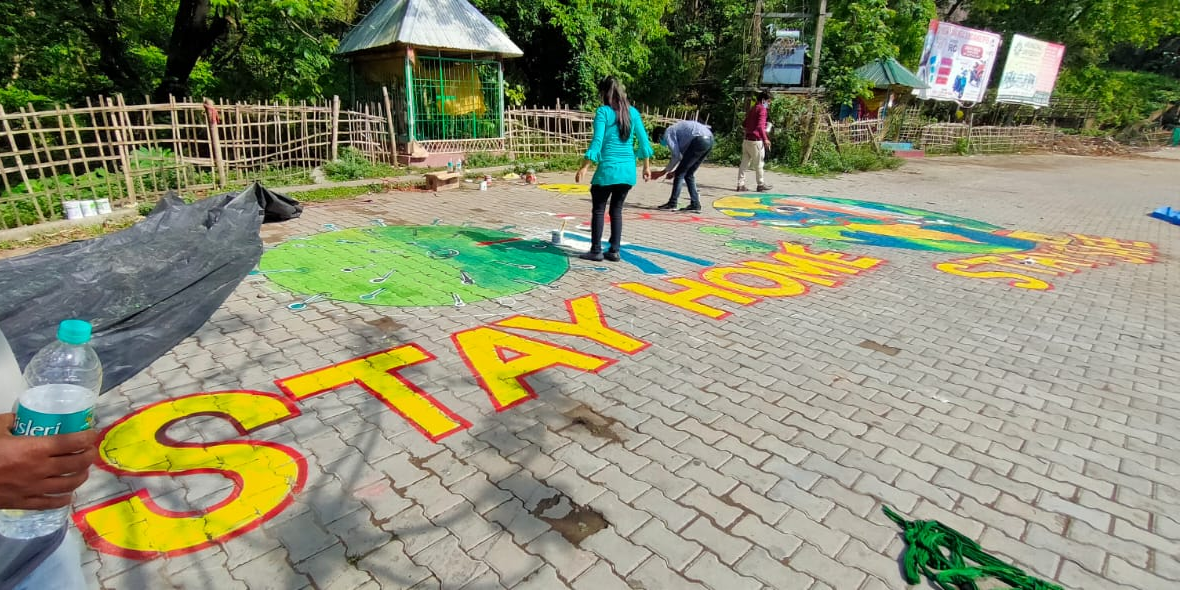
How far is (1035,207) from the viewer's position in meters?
11.5

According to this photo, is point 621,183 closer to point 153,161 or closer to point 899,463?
point 899,463

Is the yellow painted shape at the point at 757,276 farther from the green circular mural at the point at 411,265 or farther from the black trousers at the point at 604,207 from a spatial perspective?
the green circular mural at the point at 411,265

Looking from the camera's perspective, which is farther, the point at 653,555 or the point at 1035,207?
the point at 1035,207

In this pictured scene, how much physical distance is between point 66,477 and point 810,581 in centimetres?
220

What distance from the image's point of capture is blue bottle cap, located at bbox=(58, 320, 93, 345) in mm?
1309

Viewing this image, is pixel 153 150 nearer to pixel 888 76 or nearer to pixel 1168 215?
pixel 1168 215

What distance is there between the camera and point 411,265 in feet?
19.2

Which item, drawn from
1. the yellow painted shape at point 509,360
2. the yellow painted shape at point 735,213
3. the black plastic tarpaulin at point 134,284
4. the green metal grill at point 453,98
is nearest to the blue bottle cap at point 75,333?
the yellow painted shape at point 509,360

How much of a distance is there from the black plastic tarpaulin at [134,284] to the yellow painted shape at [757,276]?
4.21m

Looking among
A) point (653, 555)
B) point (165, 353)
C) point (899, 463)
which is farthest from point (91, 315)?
point (899, 463)

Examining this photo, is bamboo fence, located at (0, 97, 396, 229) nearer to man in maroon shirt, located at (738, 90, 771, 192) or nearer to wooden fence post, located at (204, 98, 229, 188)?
wooden fence post, located at (204, 98, 229, 188)

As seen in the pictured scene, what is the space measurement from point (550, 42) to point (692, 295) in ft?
45.6

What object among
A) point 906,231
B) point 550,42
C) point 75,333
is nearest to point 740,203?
point 906,231

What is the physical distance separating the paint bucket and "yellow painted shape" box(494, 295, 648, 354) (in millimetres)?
6028
